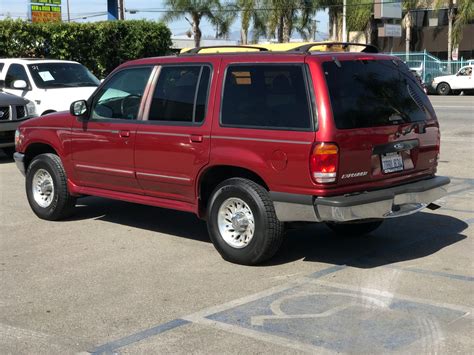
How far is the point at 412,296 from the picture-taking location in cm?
523

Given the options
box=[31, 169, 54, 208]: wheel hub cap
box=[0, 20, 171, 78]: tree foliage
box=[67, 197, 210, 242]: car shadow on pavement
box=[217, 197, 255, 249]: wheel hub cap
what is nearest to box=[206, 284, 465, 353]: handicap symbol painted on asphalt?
box=[217, 197, 255, 249]: wheel hub cap

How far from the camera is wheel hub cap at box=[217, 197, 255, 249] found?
19.8 ft

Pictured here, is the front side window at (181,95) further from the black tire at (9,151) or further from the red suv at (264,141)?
the black tire at (9,151)

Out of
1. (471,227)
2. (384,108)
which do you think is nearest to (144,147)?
(384,108)

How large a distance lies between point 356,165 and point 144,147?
2232 mm

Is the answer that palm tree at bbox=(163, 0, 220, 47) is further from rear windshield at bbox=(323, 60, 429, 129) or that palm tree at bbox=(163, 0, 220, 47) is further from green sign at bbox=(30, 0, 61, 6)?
rear windshield at bbox=(323, 60, 429, 129)

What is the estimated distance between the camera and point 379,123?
5.86 metres

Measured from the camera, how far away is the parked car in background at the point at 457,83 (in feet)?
107

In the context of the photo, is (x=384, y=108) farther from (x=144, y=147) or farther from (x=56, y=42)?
(x=56, y=42)

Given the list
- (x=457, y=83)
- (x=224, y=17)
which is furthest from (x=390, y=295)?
(x=224, y=17)

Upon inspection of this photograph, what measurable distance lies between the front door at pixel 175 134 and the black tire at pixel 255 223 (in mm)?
342

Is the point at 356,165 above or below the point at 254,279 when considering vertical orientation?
above

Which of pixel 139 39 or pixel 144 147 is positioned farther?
pixel 139 39

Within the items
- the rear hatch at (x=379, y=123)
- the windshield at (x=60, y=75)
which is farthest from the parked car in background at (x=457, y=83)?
the rear hatch at (x=379, y=123)
